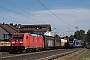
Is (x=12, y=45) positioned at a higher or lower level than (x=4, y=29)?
lower

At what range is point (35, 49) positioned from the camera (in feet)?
148

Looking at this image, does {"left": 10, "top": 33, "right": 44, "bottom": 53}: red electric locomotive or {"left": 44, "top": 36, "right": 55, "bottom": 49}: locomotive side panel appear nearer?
{"left": 10, "top": 33, "right": 44, "bottom": 53}: red electric locomotive

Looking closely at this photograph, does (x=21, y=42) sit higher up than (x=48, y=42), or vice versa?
(x=48, y=42)

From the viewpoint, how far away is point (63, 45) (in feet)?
272

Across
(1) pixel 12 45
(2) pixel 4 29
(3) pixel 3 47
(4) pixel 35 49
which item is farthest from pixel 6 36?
(1) pixel 12 45

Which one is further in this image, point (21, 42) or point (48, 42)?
point (48, 42)

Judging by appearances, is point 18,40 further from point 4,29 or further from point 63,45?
point 4,29

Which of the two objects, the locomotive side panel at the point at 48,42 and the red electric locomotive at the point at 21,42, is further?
the locomotive side panel at the point at 48,42

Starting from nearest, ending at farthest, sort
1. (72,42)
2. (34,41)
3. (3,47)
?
(34,41) < (3,47) < (72,42)

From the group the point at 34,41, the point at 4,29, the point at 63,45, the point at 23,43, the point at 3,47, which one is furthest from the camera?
the point at 4,29

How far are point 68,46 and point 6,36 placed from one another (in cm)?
2274

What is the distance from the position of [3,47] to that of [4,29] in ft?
132

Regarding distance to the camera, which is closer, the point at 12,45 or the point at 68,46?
the point at 12,45

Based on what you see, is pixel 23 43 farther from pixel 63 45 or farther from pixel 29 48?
pixel 63 45
